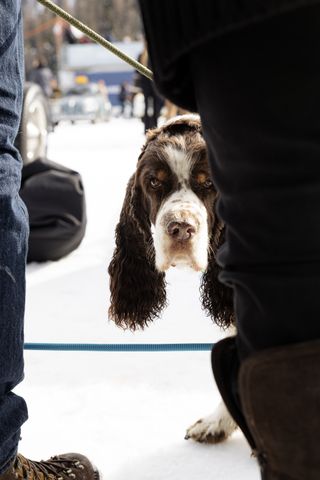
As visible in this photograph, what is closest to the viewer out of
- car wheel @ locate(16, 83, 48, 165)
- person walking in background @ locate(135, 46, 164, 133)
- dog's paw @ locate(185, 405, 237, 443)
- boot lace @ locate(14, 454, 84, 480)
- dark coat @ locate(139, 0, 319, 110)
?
dark coat @ locate(139, 0, 319, 110)

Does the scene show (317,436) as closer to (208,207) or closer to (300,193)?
(300,193)

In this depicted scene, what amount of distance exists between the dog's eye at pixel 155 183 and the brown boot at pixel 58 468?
2.98ft

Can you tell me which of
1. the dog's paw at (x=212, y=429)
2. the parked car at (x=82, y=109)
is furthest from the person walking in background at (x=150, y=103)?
the parked car at (x=82, y=109)

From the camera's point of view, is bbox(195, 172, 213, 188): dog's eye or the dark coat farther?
bbox(195, 172, 213, 188): dog's eye

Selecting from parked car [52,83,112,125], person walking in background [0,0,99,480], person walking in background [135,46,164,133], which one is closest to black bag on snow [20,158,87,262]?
person walking in background [0,0,99,480]

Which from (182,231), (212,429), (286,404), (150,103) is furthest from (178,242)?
(150,103)

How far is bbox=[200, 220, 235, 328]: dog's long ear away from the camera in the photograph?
2039 mm

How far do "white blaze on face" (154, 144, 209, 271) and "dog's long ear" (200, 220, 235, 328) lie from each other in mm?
45

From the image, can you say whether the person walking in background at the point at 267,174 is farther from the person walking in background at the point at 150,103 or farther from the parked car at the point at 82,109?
the parked car at the point at 82,109

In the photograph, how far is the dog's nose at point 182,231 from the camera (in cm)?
199

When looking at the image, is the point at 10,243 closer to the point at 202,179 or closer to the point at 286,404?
the point at 286,404

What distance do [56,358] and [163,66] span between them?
1.94m

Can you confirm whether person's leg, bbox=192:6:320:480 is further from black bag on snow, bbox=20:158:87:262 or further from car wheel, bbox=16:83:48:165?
car wheel, bbox=16:83:48:165

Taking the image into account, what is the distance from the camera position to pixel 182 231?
200 centimetres
